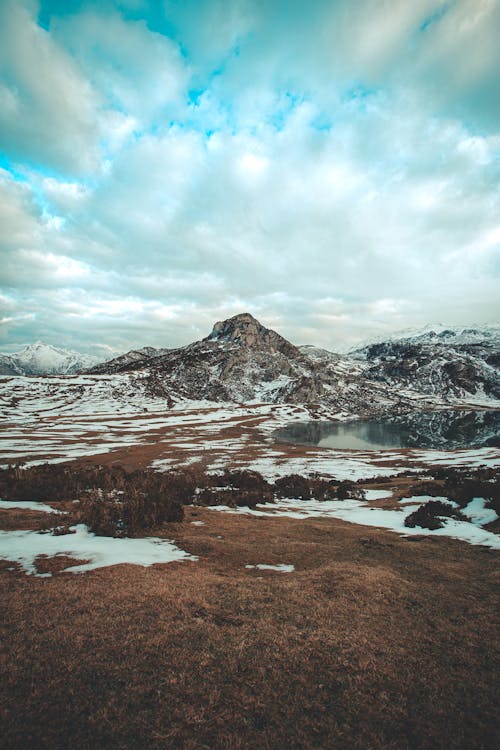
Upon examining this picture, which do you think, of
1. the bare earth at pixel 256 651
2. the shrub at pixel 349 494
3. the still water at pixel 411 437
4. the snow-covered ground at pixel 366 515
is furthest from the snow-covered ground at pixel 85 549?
the still water at pixel 411 437

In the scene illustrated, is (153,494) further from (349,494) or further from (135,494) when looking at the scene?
(349,494)

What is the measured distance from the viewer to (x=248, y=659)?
201 inches

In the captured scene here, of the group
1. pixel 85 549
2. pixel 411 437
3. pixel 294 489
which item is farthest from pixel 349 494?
pixel 411 437

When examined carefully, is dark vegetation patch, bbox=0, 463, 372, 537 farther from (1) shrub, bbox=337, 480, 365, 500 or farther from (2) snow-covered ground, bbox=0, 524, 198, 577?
(2) snow-covered ground, bbox=0, 524, 198, 577

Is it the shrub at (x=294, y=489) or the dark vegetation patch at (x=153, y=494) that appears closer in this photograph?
the dark vegetation patch at (x=153, y=494)

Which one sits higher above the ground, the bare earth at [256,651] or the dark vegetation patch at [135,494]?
the bare earth at [256,651]

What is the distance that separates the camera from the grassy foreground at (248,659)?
3.87 metres

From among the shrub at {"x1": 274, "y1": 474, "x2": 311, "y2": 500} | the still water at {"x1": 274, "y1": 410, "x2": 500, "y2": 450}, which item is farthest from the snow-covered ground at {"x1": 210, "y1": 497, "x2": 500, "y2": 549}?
the still water at {"x1": 274, "y1": 410, "x2": 500, "y2": 450}

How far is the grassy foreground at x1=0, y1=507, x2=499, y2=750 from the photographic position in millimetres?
3867

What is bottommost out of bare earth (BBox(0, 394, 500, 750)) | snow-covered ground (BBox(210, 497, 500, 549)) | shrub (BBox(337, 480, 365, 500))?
shrub (BBox(337, 480, 365, 500))

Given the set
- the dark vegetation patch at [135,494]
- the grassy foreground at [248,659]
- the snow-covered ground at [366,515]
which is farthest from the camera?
the snow-covered ground at [366,515]

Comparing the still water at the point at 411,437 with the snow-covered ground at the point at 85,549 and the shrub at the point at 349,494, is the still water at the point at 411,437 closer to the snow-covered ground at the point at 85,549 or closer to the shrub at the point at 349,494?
the shrub at the point at 349,494

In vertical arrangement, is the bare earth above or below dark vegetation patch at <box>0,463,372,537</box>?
above

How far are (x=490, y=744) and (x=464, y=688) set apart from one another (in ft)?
2.82
